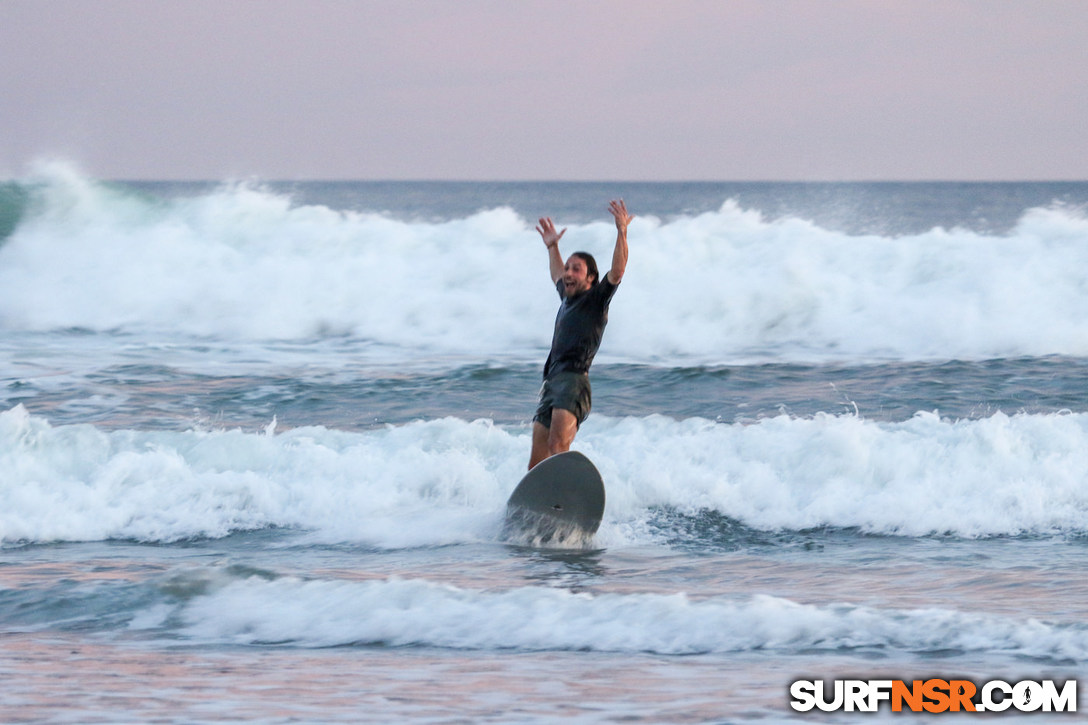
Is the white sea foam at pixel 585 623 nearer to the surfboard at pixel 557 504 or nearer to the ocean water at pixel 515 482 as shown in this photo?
the ocean water at pixel 515 482

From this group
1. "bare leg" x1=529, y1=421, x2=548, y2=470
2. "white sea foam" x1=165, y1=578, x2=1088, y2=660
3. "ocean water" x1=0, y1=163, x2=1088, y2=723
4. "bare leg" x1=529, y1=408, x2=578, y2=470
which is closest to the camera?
"ocean water" x1=0, y1=163, x2=1088, y2=723

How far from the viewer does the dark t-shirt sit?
7594 mm

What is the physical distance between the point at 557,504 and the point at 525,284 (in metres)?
13.6

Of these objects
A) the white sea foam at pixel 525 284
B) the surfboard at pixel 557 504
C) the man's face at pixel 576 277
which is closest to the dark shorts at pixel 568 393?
the surfboard at pixel 557 504

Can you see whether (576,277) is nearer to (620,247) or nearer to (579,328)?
(579,328)

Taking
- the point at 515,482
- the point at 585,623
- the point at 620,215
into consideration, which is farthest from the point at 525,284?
the point at 585,623

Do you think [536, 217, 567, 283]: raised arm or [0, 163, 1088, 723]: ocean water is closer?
[0, 163, 1088, 723]: ocean water

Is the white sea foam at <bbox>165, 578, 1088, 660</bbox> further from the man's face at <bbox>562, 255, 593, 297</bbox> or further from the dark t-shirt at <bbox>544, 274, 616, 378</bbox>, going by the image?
the man's face at <bbox>562, 255, 593, 297</bbox>

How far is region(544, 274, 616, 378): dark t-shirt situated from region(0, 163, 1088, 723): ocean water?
47.5 inches

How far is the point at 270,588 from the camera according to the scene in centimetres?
646

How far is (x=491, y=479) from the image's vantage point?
9234 millimetres

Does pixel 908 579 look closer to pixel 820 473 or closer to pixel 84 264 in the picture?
pixel 820 473

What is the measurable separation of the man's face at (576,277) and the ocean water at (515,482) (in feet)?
5.46

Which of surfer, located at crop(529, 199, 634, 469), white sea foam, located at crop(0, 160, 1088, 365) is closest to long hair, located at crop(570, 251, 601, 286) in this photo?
surfer, located at crop(529, 199, 634, 469)
